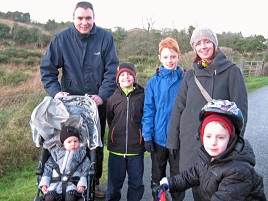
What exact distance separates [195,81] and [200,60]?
25 cm

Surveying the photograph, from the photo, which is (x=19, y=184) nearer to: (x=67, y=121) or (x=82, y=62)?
(x=67, y=121)

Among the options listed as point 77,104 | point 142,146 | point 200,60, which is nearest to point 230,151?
point 200,60

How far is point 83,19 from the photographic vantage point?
364 cm

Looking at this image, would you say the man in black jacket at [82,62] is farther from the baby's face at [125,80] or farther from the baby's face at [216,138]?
the baby's face at [216,138]

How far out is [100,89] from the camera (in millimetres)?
3828

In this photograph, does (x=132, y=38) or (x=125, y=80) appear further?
(x=132, y=38)

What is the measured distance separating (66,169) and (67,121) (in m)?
0.62

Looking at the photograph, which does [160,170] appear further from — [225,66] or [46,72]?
[46,72]

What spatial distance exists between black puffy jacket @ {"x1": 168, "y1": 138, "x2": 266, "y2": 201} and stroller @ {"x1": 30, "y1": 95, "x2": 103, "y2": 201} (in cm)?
135

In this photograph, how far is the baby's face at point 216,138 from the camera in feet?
7.20

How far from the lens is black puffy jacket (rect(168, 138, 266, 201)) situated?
2047 mm

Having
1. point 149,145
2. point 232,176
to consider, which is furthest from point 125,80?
point 232,176

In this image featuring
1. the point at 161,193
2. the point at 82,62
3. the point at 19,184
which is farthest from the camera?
the point at 19,184

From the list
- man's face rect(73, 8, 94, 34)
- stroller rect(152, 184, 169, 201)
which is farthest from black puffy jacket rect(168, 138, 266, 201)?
man's face rect(73, 8, 94, 34)
